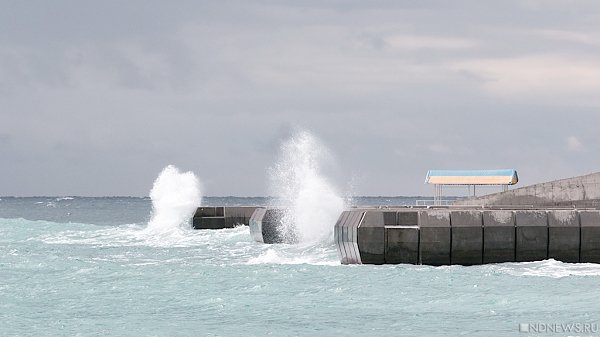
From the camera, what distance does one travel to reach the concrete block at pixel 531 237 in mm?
25062

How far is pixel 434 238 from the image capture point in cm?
2488

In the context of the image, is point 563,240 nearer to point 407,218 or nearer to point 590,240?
point 590,240

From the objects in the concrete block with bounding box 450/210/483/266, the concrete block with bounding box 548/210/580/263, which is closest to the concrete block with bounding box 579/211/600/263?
the concrete block with bounding box 548/210/580/263

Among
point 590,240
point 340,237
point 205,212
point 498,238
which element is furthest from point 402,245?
point 205,212

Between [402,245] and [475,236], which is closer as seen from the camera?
[475,236]

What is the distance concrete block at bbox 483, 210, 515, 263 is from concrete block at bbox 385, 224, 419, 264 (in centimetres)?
162

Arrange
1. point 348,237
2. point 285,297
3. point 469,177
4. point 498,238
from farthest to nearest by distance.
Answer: point 469,177, point 348,237, point 498,238, point 285,297

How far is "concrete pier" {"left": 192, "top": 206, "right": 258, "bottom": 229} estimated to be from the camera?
48844mm

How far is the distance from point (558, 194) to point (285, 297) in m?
16.5

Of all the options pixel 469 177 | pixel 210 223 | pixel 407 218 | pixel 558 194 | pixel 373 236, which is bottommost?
pixel 210 223

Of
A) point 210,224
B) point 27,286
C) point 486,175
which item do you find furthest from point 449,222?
point 210,224

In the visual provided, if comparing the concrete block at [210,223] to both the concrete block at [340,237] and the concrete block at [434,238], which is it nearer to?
the concrete block at [340,237]

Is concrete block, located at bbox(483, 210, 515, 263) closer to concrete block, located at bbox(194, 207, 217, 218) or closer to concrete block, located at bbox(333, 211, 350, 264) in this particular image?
concrete block, located at bbox(333, 211, 350, 264)

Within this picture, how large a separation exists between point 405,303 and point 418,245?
5358mm
